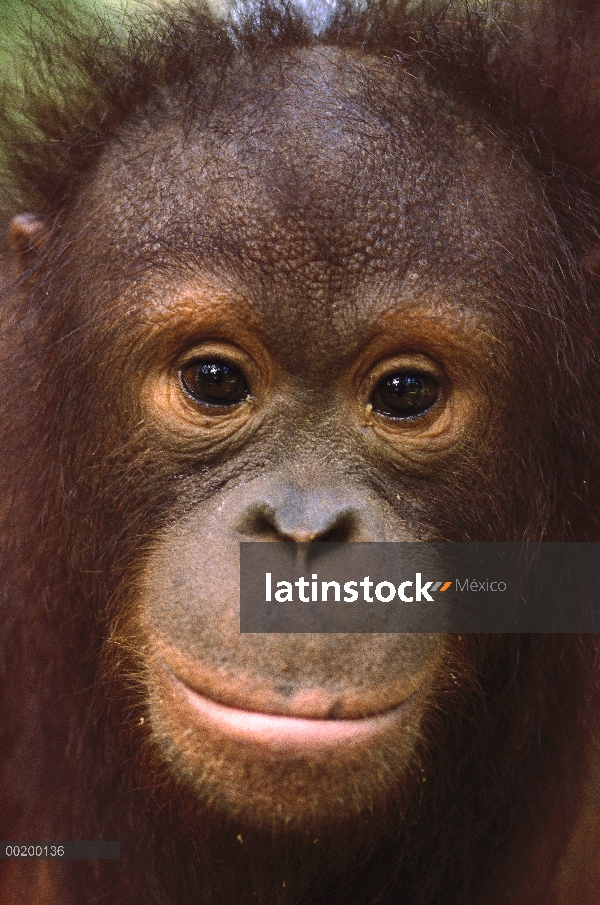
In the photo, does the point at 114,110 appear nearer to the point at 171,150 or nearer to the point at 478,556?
the point at 171,150

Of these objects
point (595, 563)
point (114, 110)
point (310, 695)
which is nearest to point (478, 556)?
point (595, 563)

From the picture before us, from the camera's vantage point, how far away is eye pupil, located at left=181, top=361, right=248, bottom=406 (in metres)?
2.49

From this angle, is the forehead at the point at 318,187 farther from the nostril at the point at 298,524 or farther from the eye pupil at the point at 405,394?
the nostril at the point at 298,524

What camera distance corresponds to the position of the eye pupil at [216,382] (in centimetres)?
249

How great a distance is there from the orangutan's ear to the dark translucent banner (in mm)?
1171

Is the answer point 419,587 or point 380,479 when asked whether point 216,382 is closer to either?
point 380,479

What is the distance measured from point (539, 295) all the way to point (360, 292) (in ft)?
1.56

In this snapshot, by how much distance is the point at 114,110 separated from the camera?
277 cm

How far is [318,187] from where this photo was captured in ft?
7.98

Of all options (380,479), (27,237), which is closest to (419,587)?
(380,479)

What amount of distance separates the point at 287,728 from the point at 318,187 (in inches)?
49.0

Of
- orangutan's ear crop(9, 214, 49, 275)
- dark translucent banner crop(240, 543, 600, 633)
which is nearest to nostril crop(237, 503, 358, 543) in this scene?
dark translucent banner crop(240, 543, 600, 633)

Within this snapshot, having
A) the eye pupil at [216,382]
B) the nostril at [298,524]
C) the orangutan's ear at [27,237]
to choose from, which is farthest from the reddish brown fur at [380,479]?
the nostril at [298,524]

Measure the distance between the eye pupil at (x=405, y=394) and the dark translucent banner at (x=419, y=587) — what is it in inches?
13.2
